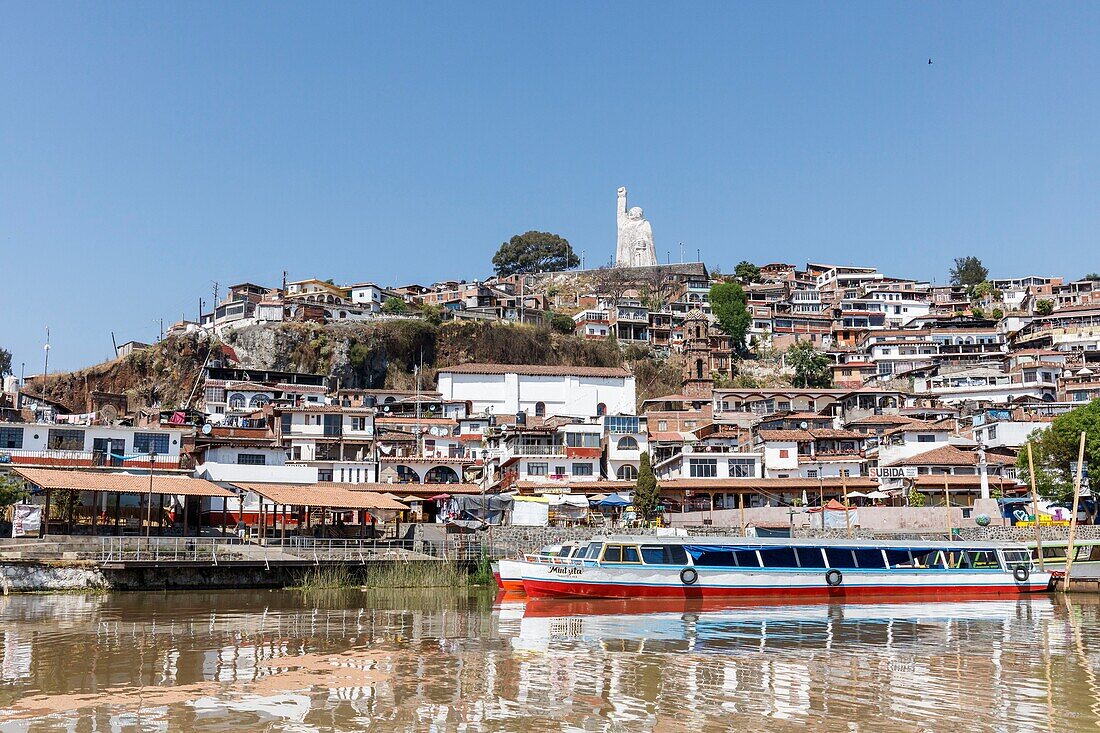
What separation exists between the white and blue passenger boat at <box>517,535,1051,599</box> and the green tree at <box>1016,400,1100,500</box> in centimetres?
1610

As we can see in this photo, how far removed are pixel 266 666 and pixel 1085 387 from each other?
75953mm

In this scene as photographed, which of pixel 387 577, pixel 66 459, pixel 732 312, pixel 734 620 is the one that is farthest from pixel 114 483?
pixel 732 312

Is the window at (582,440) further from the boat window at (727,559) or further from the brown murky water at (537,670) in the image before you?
the brown murky water at (537,670)

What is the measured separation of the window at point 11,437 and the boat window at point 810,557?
40552mm

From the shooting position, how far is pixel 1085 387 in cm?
7681

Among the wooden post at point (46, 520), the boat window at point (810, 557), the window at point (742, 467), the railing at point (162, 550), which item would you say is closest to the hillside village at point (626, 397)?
the window at point (742, 467)

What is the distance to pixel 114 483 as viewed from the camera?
131 ft

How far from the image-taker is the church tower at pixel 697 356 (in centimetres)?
9067

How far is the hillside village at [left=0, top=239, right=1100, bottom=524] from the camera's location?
57.1m

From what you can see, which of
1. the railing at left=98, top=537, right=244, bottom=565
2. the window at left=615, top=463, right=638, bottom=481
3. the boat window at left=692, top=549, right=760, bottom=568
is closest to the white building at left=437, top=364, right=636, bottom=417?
the window at left=615, top=463, right=638, bottom=481

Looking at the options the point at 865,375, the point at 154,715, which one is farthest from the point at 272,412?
the point at 865,375

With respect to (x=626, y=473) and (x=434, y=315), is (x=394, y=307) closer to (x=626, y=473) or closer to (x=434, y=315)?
(x=434, y=315)

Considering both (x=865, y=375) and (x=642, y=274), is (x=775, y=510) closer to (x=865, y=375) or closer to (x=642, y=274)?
(x=865, y=375)

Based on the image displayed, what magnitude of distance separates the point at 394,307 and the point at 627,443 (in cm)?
4576
